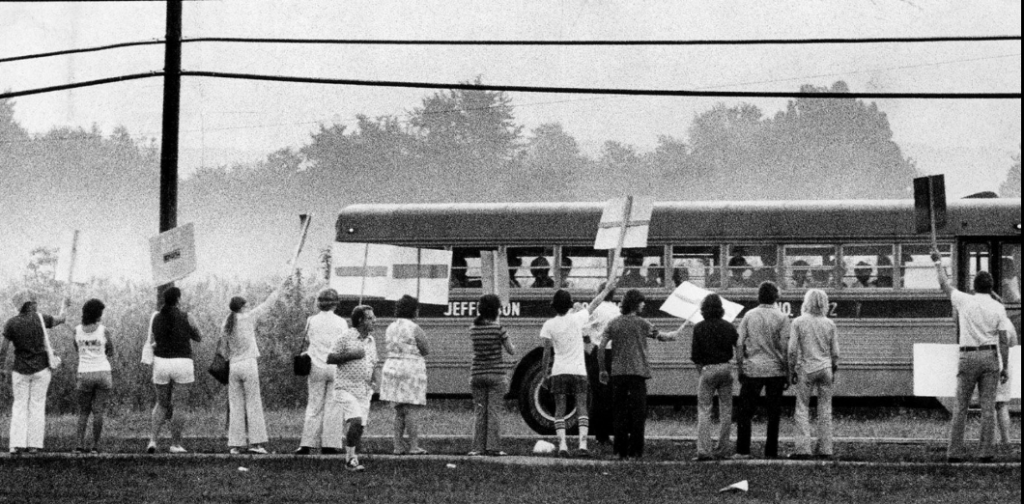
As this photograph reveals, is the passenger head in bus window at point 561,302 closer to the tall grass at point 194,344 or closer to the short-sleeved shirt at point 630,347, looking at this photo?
the short-sleeved shirt at point 630,347

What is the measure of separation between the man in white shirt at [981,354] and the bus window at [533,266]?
6224mm

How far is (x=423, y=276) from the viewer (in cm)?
1916

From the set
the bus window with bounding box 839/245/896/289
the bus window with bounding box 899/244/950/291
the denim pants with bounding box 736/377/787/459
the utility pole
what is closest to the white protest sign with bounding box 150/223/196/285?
the utility pole

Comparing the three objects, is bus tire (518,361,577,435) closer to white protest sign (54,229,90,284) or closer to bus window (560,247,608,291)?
bus window (560,247,608,291)

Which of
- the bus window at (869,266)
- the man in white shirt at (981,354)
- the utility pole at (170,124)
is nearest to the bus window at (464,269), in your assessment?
the utility pole at (170,124)

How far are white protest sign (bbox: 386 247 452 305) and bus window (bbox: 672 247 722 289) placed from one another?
8.68 feet

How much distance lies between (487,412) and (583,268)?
464cm

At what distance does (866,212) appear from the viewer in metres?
19.6

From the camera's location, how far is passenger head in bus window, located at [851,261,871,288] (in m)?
19.6

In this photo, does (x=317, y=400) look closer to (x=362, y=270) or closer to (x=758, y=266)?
(x=362, y=270)

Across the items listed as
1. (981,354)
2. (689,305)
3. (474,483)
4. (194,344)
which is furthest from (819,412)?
(194,344)

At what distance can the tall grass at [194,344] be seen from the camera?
26.7m

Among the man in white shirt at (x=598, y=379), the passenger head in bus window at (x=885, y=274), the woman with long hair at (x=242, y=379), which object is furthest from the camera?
the passenger head in bus window at (x=885, y=274)

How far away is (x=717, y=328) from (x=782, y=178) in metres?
39.8
